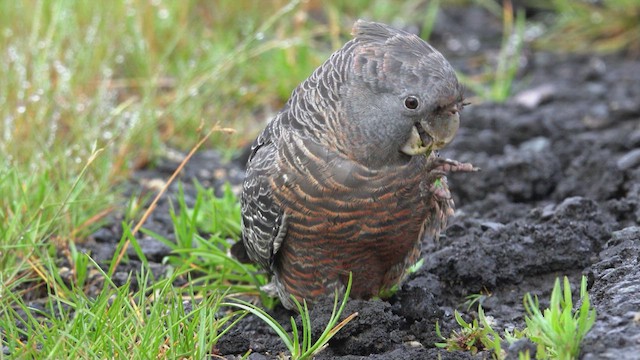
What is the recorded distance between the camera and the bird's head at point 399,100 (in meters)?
3.39

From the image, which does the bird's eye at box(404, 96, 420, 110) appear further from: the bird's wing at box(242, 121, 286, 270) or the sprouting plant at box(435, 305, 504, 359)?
the sprouting plant at box(435, 305, 504, 359)

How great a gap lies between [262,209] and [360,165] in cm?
49

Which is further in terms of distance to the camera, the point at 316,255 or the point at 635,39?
the point at 635,39

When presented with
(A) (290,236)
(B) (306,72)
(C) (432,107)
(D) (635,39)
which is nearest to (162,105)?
(B) (306,72)

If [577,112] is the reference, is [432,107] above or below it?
above

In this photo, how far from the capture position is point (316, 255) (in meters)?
3.75

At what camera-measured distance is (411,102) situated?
340 centimetres

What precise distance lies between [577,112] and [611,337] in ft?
11.5

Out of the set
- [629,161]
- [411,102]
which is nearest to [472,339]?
[411,102]

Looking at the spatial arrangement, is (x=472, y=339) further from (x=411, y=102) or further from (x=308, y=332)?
(x=411, y=102)

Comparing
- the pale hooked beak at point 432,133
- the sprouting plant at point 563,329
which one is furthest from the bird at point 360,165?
the sprouting plant at point 563,329

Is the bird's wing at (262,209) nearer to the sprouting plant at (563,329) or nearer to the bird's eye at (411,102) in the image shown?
the bird's eye at (411,102)

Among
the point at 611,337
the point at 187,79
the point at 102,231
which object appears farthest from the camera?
the point at 187,79

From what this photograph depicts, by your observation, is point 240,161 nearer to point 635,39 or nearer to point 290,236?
point 290,236
